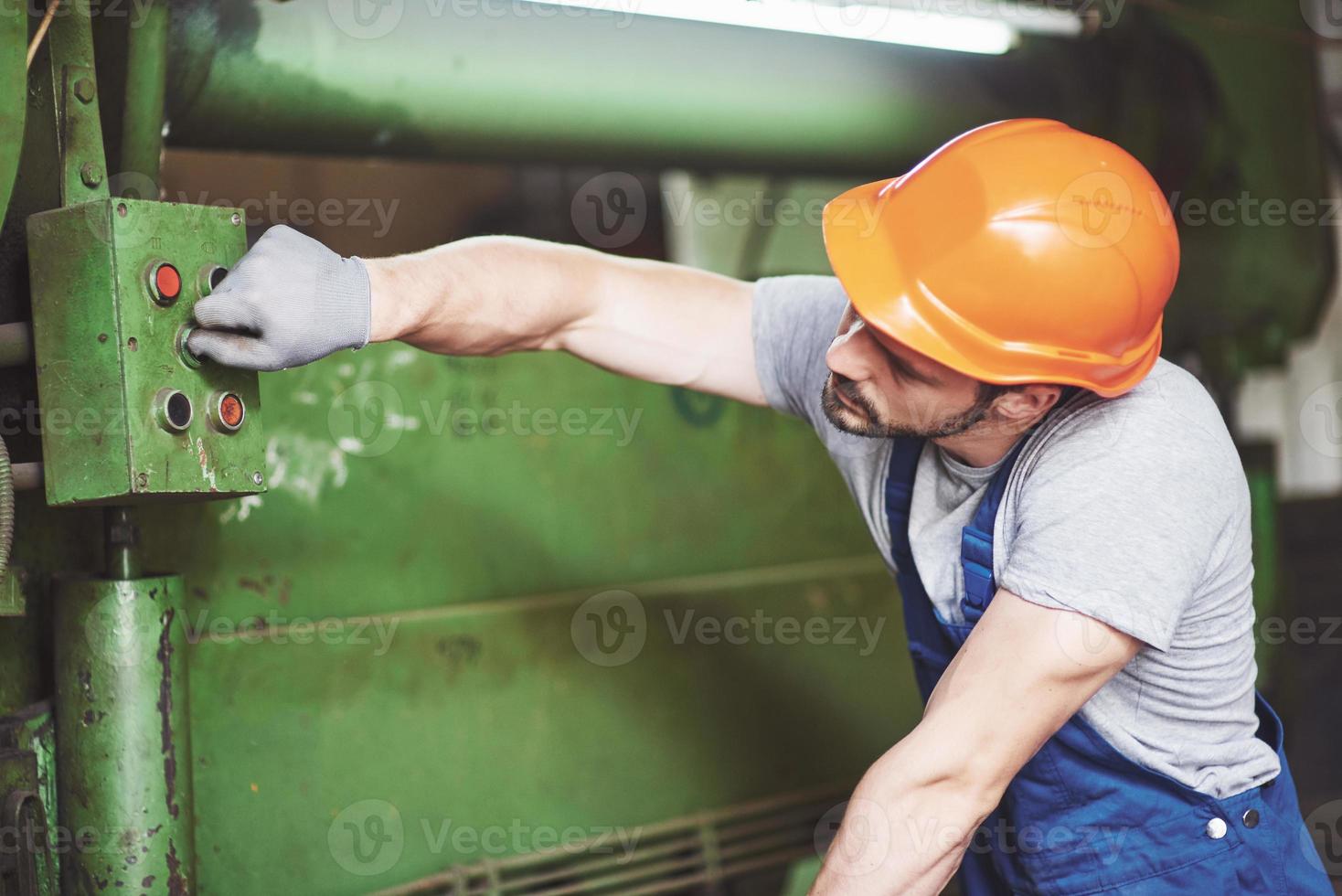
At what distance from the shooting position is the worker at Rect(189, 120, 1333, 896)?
1.04 m

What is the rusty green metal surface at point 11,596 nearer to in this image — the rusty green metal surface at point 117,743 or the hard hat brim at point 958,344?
the rusty green metal surface at point 117,743

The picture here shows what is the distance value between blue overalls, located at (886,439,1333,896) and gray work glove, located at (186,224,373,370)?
0.64 meters

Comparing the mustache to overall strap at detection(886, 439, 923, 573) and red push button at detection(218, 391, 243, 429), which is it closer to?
overall strap at detection(886, 439, 923, 573)

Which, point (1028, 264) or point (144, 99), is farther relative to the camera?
point (144, 99)

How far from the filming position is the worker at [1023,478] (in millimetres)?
1038

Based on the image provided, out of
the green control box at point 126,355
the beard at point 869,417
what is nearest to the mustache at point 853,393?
the beard at point 869,417

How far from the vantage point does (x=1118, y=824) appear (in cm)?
121

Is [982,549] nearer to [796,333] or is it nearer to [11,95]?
[796,333]

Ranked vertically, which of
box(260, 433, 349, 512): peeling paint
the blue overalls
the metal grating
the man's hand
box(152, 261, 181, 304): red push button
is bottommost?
the metal grating

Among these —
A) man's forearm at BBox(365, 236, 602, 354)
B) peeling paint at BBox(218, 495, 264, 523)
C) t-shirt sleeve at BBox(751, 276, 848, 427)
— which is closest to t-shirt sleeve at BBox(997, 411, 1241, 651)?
t-shirt sleeve at BBox(751, 276, 848, 427)

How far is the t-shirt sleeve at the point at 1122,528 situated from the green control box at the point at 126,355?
715mm

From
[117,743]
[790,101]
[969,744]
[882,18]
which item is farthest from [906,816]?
[882,18]

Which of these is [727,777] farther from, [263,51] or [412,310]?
[263,51]

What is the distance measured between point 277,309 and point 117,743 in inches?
17.9
